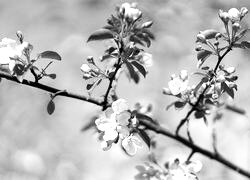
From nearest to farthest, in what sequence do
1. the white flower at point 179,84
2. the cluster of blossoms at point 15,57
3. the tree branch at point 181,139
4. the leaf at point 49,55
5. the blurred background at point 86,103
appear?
the cluster of blossoms at point 15,57
the leaf at point 49,55
the white flower at point 179,84
the tree branch at point 181,139
the blurred background at point 86,103

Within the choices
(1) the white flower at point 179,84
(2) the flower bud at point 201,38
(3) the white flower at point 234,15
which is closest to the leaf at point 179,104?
(1) the white flower at point 179,84

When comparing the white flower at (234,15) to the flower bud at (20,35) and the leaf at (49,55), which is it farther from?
the flower bud at (20,35)

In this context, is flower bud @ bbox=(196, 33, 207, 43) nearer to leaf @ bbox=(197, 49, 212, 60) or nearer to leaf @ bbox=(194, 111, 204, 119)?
leaf @ bbox=(197, 49, 212, 60)

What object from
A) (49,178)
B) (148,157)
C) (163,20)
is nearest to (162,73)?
(163,20)

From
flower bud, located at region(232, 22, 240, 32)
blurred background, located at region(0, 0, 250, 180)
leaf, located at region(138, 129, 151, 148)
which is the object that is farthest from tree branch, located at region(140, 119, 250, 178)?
blurred background, located at region(0, 0, 250, 180)

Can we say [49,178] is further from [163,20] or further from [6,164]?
[163,20]
